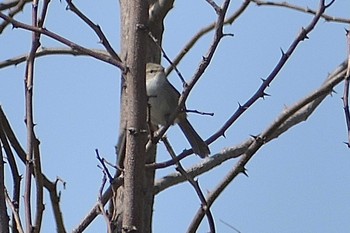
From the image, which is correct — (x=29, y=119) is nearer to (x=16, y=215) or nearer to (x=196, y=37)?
(x=16, y=215)

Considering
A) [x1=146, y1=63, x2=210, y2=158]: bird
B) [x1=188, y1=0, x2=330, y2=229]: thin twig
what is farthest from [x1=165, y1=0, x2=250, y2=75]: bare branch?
[x1=188, y1=0, x2=330, y2=229]: thin twig

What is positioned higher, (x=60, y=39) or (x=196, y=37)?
(x=196, y=37)

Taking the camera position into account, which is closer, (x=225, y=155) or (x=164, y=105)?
(x=225, y=155)

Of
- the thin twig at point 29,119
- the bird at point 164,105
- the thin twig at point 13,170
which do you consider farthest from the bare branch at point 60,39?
the bird at point 164,105

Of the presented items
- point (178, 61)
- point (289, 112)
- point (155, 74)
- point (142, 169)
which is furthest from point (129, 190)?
point (178, 61)

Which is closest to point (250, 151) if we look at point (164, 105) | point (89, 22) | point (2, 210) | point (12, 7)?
point (89, 22)

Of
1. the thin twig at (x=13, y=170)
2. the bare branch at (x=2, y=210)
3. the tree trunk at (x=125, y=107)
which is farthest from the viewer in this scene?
the tree trunk at (x=125, y=107)

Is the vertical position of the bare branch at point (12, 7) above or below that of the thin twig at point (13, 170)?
above

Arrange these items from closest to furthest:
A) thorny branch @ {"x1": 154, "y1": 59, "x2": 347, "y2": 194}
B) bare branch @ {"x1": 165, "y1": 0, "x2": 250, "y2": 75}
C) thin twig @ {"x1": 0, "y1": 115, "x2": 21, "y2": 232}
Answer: thin twig @ {"x1": 0, "y1": 115, "x2": 21, "y2": 232}
thorny branch @ {"x1": 154, "y1": 59, "x2": 347, "y2": 194}
bare branch @ {"x1": 165, "y1": 0, "x2": 250, "y2": 75}

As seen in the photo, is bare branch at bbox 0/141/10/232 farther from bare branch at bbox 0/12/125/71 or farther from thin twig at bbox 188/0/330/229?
thin twig at bbox 188/0/330/229

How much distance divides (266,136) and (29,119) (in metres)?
0.53

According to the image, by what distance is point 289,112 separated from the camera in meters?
1.79

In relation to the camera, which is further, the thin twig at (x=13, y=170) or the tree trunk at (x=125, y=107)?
the tree trunk at (x=125, y=107)

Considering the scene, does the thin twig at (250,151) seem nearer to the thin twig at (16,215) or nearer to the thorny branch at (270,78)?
the thorny branch at (270,78)
